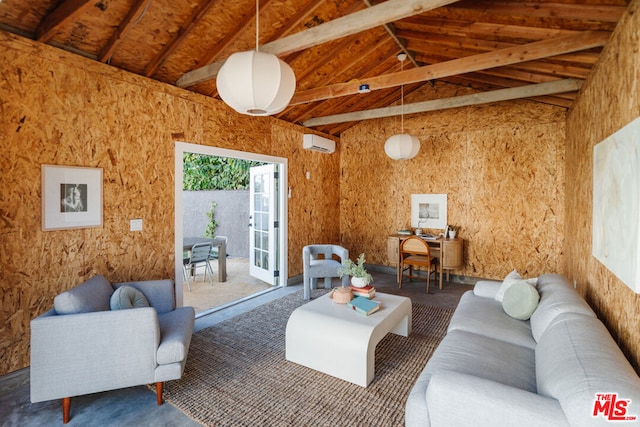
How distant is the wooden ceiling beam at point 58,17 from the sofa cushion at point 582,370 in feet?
12.6

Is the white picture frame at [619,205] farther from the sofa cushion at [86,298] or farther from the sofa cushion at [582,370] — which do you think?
the sofa cushion at [86,298]

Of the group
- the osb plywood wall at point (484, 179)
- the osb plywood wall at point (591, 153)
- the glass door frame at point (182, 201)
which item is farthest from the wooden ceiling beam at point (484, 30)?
the glass door frame at point (182, 201)

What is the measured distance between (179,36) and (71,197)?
6.09 ft

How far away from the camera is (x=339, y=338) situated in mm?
2482

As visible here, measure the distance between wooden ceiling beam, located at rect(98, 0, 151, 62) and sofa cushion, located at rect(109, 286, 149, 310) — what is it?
7.15ft

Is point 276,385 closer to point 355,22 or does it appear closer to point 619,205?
point 619,205

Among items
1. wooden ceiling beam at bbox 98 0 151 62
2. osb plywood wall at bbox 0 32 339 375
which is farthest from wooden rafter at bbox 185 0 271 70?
A: wooden ceiling beam at bbox 98 0 151 62

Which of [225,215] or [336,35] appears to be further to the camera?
[225,215]

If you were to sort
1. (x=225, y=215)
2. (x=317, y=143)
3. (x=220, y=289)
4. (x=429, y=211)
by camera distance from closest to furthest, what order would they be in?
(x=220, y=289) < (x=317, y=143) < (x=429, y=211) < (x=225, y=215)

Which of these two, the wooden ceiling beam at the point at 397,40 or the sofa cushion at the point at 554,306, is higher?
the wooden ceiling beam at the point at 397,40

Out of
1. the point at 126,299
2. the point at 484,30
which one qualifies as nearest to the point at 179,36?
the point at 126,299

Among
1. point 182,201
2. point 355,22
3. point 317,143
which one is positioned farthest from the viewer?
point 317,143

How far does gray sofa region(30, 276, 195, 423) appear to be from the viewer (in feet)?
6.49

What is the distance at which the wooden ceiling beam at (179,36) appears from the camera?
9.20 ft
